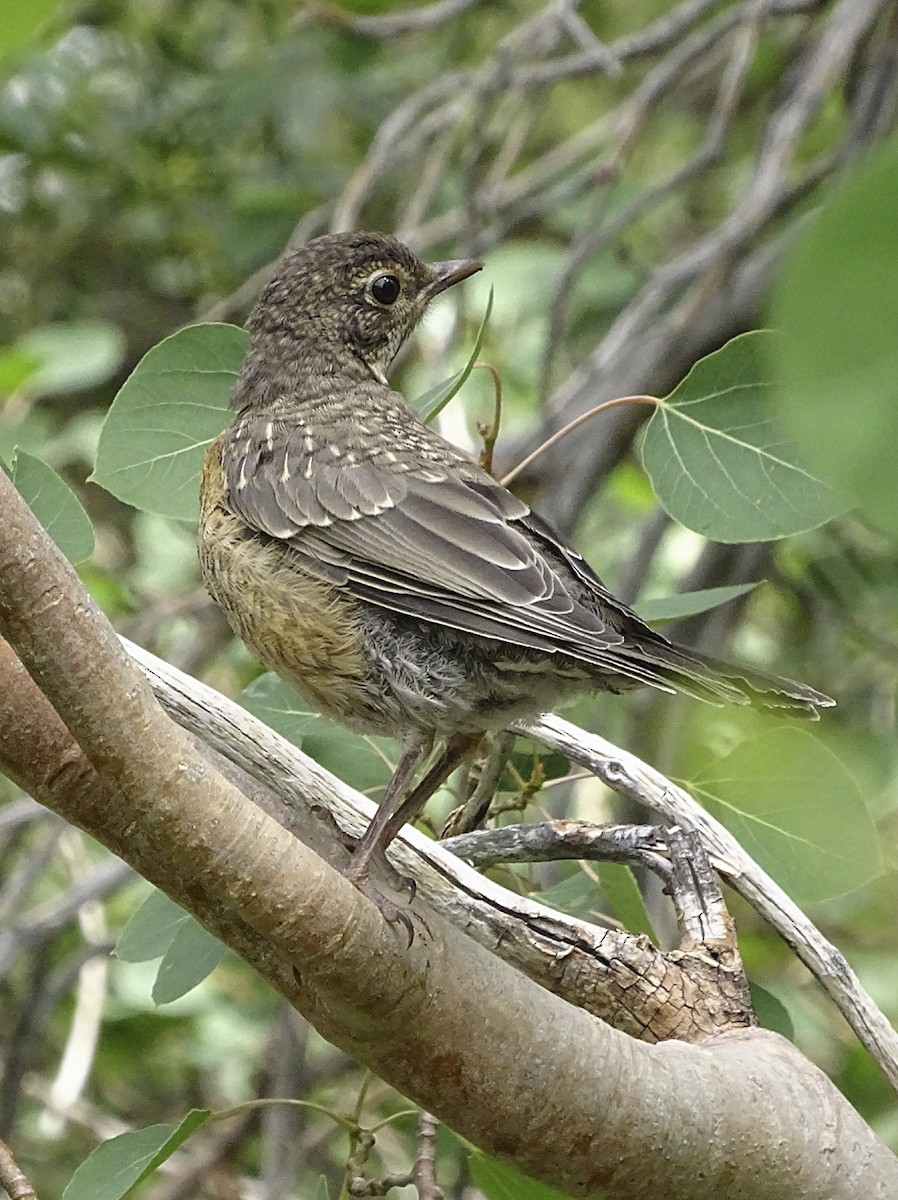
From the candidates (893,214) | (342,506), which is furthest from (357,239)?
(893,214)

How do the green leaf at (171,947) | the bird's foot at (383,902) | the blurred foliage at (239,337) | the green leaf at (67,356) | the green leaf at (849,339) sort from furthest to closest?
1. the green leaf at (67,356)
2. the blurred foliage at (239,337)
3. the green leaf at (171,947)
4. the bird's foot at (383,902)
5. the green leaf at (849,339)

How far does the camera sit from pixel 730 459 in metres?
2.66

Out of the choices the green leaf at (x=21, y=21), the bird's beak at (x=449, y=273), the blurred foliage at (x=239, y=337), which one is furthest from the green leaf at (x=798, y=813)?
the green leaf at (x=21, y=21)

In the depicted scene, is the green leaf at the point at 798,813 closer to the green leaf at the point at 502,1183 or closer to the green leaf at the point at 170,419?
the green leaf at the point at 502,1183

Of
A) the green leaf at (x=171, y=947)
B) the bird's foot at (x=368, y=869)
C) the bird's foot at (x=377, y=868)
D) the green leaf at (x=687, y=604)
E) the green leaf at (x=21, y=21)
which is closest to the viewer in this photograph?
the green leaf at (x=21, y=21)

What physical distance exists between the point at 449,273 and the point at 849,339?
3122 millimetres

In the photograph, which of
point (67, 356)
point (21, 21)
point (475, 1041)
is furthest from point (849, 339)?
point (67, 356)

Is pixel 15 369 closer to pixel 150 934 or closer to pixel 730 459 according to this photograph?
pixel 150 934

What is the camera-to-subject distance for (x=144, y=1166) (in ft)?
7.51

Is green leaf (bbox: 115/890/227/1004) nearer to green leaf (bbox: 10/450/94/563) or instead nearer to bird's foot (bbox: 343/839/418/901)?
bird's foot (bbox: 343/839/418/901)

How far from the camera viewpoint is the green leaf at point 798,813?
104 inches

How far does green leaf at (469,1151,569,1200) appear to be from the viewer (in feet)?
8.20

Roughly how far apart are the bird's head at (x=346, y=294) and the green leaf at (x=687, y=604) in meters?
1.26

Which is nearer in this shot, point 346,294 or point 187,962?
point 187,962
